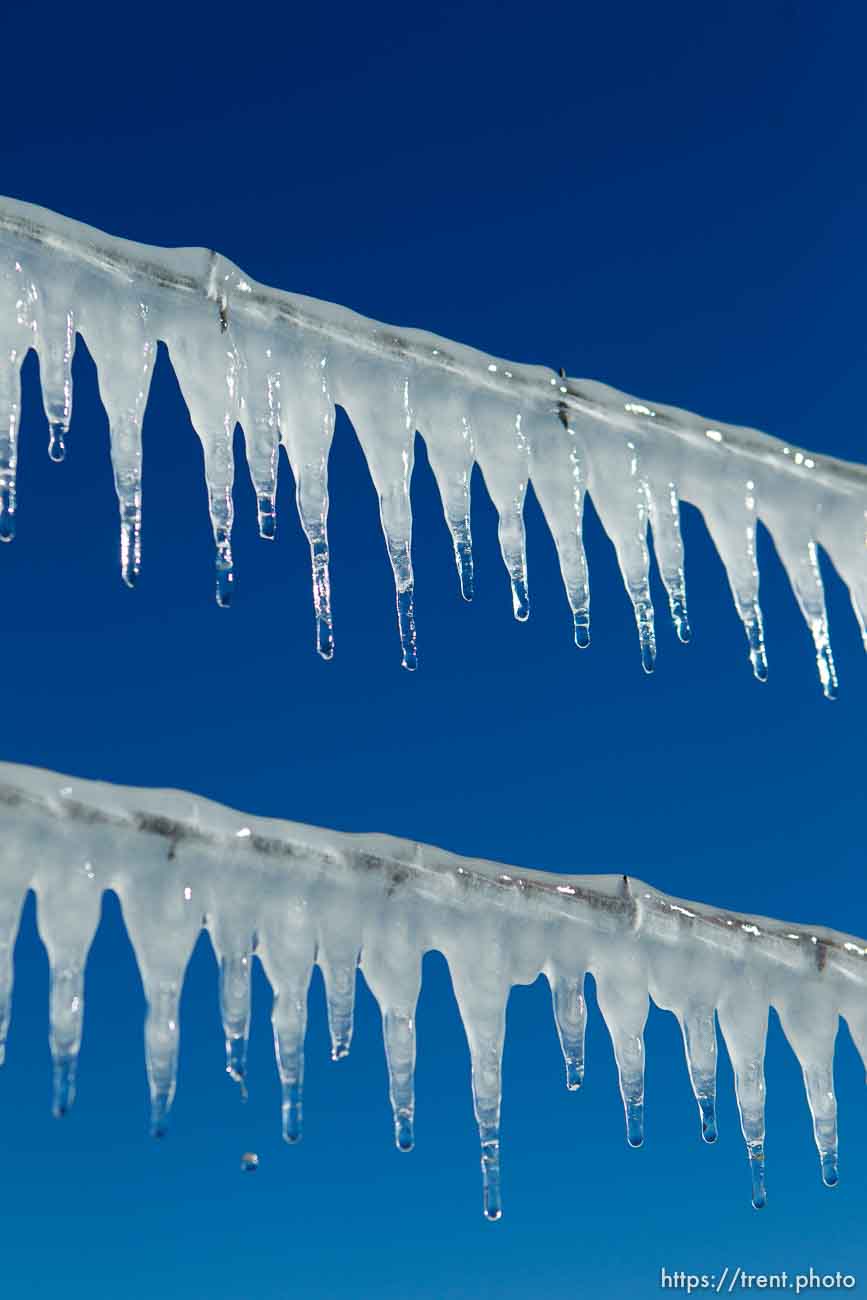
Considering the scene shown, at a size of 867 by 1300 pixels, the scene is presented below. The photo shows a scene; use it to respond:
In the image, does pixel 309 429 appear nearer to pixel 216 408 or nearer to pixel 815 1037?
pixel 216 408

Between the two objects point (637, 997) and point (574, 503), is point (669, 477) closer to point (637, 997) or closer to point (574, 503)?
point (574, 503)

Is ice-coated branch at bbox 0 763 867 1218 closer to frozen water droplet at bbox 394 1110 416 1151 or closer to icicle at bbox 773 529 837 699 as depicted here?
frozen water droplet at bbox 394 1110 416 1151

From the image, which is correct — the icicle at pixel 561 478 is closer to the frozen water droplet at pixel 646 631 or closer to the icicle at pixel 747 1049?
the frozen water droplet at pixel 646 631

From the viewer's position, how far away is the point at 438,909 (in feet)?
12.3

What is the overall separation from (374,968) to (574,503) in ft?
4.45

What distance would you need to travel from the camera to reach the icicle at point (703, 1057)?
13.7 feet

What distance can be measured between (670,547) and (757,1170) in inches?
71.9

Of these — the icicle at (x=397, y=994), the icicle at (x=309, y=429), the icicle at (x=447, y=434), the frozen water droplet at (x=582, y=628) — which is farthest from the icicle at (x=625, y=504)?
the icicle at (x=397, y=994)

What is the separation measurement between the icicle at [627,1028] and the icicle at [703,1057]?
0.39 feet

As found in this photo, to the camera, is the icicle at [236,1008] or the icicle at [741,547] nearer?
the icicle at [236,1008]

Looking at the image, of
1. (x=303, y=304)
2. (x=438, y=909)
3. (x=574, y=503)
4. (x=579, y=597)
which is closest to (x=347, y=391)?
(x=303, y=304)

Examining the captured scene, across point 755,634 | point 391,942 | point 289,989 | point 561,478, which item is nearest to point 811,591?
point 755,634

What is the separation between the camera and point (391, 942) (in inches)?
146

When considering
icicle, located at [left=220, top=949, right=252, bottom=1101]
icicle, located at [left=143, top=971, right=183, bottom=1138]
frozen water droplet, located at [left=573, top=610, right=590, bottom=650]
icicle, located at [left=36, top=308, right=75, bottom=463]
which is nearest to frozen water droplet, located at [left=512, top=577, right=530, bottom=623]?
frozen water droplet, located at [left=573, top=610, right=590, bottom=650]
